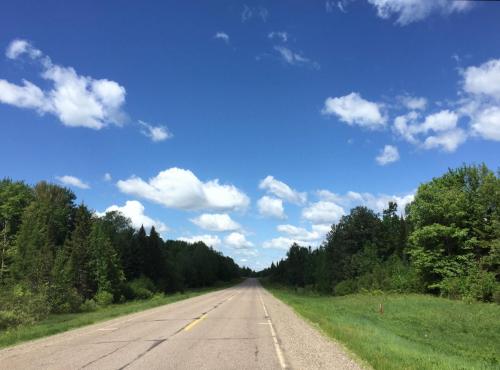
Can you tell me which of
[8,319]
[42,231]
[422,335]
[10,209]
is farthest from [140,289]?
[422,335]

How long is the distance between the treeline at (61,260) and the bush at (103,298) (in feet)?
0.35

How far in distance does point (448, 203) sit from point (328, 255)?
3774 centimetres

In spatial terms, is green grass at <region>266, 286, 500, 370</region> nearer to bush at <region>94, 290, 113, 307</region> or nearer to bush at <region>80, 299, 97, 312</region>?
bush at <region>80, 299, 97, 312</region>

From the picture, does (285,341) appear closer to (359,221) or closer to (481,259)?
(481,259)

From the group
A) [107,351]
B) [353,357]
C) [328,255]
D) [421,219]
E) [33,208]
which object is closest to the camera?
[353,357]

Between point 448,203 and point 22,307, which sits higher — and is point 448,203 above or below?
above

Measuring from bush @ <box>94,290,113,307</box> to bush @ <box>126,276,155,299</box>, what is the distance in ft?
32.8

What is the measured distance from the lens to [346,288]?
226 ft

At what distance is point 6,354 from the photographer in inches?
561

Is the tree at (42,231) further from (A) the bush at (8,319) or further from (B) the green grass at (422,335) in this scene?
(B) the green grass at (422,335)

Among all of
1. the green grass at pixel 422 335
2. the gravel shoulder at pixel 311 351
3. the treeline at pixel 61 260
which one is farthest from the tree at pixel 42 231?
the gravel shoulder at pixel 311 351

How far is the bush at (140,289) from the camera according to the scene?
66938 mm

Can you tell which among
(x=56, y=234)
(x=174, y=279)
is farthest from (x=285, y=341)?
(x=174, y=279)

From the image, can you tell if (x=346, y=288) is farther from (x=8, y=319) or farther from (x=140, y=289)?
(x=8, y=319)
